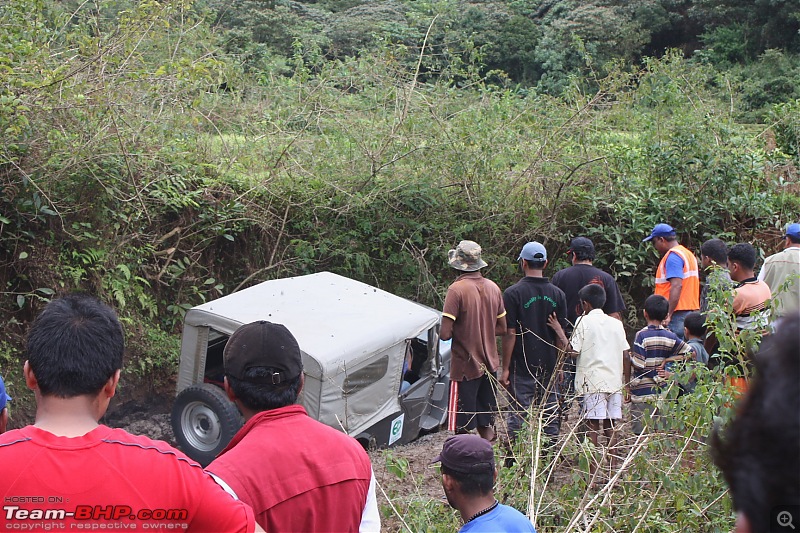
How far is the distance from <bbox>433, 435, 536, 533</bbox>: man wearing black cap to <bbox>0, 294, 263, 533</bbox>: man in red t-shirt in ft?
3.49

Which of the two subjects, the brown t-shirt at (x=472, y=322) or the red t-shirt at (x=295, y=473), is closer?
the red t-shirt at (x=295, y=473)

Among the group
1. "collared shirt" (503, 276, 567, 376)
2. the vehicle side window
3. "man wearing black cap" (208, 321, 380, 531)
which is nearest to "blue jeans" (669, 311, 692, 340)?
"collared shirt" (503, 276, 567, 376)

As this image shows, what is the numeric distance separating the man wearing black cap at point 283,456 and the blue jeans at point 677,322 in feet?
17.0

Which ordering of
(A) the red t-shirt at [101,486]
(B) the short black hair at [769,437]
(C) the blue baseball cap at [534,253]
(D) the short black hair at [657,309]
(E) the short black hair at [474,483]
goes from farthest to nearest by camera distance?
(C) the blue baseball cap at [534,253] → (D) the short black hair at [657,309] → (E) the short black hair at [474,483] → (A) the red t-shirt at [101,486] → (B) the short black hair at [769,437]

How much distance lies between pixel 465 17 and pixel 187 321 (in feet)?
65.7

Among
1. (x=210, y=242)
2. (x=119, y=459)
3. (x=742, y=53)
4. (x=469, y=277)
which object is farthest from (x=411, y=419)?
(x=742, y=53)

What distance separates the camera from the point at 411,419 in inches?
265

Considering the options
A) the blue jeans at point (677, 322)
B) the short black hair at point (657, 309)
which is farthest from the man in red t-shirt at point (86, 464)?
the blue jeans at point (677, 322)

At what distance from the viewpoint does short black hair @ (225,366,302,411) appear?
2.56 meters

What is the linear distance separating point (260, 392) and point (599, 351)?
141 inches

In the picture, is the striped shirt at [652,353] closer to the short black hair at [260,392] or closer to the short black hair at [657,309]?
the short black hair at [657,309]

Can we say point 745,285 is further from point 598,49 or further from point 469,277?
point 598,49

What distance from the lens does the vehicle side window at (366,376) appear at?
589cm

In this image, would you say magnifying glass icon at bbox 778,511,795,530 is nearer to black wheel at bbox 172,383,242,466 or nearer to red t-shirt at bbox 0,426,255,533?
red t-shirt at bbox 0,426,255,533
